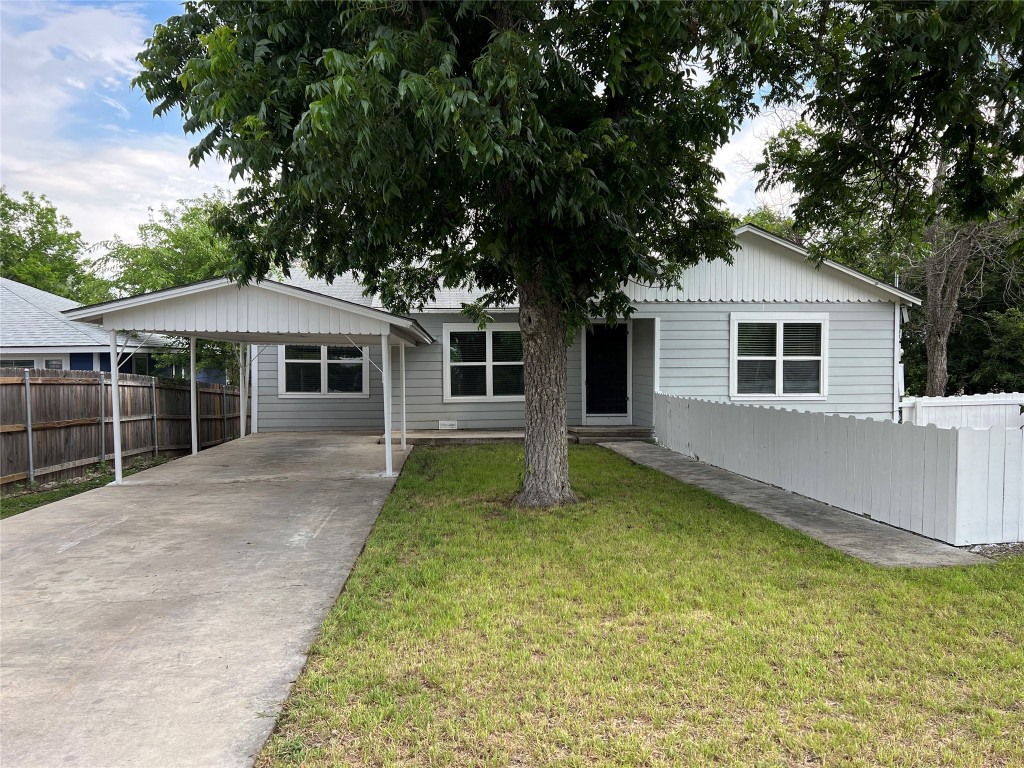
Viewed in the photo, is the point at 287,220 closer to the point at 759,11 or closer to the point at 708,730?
the point at 759,11

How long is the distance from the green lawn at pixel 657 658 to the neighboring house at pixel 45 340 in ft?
44.7

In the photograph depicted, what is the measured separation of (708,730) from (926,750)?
31.6 inches

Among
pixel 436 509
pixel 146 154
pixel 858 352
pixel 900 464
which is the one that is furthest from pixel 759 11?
pixel 146 154

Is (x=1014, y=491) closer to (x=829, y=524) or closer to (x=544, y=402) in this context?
(x=829, y=524)

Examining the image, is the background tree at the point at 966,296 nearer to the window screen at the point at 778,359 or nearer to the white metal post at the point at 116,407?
the window screen at the point at 778,359

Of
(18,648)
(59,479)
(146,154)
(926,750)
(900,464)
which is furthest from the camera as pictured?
(146,154)

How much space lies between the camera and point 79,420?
9.76 meters

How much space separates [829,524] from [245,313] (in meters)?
7.27

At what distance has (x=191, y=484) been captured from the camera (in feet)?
28.0

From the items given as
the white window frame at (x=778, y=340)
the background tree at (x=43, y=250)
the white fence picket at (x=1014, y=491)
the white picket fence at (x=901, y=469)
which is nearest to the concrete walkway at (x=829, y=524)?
the white picket fence at (x=901, y=469)

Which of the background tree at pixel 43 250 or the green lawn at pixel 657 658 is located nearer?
the green lawn at pixel 657 658

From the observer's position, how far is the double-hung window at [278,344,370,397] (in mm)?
13859

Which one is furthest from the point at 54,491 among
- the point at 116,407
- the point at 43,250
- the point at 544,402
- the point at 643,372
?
the point at 43,250

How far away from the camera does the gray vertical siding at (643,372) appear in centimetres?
1269
